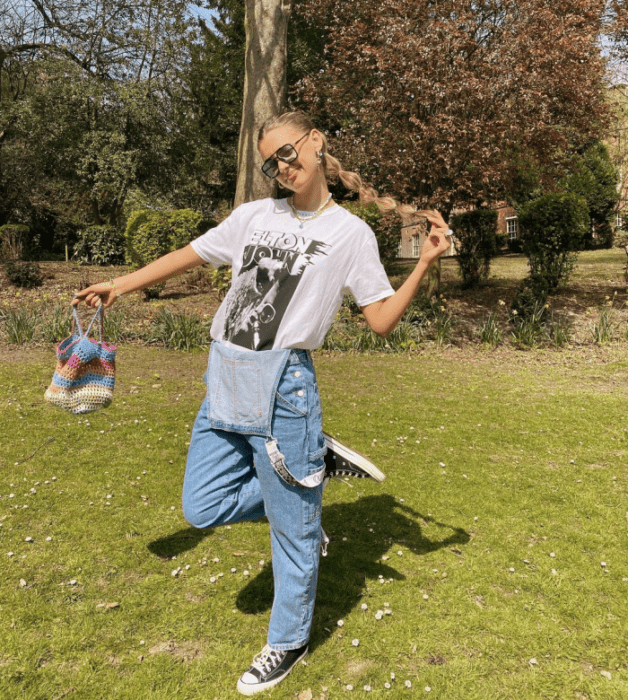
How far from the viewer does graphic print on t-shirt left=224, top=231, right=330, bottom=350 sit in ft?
7.41

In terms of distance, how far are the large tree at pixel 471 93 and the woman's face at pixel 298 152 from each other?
→ 729 centimetres

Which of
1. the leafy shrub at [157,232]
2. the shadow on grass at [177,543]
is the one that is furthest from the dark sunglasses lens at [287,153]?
the leafy shrub at [157,232]

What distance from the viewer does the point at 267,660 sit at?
2543mm

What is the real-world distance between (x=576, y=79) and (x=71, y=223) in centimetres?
2078

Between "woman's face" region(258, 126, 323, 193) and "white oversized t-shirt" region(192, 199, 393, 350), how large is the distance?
136 millimetres

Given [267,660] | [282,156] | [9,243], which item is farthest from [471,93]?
[9,243]

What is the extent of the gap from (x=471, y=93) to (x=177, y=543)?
8.09 metres

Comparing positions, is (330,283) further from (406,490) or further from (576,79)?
(576,79)

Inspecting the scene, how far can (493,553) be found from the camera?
365 cm

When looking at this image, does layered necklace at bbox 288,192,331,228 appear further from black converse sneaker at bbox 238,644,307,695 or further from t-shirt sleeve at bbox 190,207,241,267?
black converse sneaker at bbox 238,644,307,695

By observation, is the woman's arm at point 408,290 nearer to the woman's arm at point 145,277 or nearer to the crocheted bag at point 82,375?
the woman's arm at point 145,277

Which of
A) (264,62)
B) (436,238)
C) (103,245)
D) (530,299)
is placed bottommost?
(530,299)

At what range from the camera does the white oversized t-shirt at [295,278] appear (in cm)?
225

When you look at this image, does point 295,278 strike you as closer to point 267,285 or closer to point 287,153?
point 267,285
